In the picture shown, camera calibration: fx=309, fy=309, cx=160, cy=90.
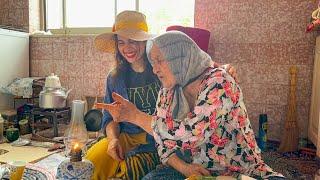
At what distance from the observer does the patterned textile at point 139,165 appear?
4.38 feet

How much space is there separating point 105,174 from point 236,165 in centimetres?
63

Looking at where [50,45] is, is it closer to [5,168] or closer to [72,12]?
[72,12]

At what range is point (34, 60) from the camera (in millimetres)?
3262

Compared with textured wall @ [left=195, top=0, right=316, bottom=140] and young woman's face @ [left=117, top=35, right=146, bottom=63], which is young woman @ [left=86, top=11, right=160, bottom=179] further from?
textured wall @ [left=195, top=0, right=316, bottom=140]

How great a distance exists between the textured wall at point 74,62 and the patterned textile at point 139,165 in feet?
5.81

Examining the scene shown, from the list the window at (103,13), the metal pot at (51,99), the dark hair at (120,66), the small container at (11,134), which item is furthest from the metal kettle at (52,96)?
the dark hair at (120,66)

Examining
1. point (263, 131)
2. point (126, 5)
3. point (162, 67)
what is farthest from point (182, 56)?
point (126, 5)

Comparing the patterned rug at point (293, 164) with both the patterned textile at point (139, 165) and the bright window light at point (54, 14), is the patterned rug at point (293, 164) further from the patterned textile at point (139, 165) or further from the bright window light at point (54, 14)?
the bright window light at point (54, 14)

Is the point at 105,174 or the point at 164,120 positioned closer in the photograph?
the point at 164,120

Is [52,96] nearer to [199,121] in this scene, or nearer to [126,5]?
[126,5]

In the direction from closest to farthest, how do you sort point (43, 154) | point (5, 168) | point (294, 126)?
point (5, 168) < point (43, 154) < point (294, 126)

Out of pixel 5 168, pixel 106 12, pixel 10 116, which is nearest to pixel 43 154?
pixel 10 116

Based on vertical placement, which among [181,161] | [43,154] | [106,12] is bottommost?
[43,154]

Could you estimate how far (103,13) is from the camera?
10.3ft
